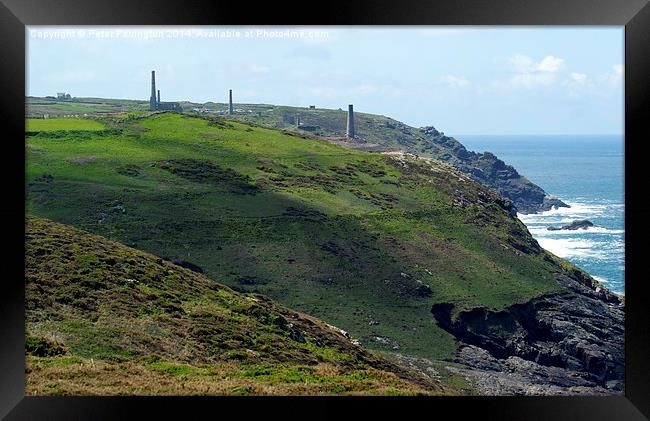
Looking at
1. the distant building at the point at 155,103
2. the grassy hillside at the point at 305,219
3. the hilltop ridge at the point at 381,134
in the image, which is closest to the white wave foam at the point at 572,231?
the hilltop ridge at the point at 381,134

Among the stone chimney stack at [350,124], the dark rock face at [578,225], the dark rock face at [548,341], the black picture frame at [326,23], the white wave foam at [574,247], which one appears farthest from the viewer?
the stone chimney stack at [350,124]

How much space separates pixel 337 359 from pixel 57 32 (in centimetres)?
9194

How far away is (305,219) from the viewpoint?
46.8 m

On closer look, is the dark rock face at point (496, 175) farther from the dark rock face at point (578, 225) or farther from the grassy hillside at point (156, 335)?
the grassy hillside at point (156, 335)

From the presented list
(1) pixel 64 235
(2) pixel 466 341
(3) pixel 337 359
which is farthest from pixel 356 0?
(2) pixel 466 341

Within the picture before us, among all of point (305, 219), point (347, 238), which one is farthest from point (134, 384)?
point (305, 219)

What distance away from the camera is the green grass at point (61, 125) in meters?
59.5

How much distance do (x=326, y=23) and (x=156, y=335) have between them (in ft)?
51.2

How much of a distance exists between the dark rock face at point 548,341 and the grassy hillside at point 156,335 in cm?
767

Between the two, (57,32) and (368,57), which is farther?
(368,57)

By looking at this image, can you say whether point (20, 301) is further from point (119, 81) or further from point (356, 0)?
point (119, 81)

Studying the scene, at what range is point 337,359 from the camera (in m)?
28.3

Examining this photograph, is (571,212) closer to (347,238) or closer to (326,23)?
(347,238)

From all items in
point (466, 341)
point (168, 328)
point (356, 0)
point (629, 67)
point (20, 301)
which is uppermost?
point (356, 0)
